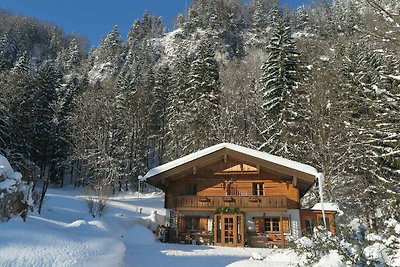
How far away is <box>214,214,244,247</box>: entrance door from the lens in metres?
18.6

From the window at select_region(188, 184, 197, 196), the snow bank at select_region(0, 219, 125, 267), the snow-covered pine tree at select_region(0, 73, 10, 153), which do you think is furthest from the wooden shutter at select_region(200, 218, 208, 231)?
the snow-covered pine tree at select_region(0, 73, 10, 153)

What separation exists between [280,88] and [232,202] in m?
11.3

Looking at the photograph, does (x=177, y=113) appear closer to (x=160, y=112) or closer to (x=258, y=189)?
(x=160, y=112)

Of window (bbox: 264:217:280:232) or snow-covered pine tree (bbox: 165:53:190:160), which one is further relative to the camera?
snow-covered pine tree (bbox: 165:53:190:160)

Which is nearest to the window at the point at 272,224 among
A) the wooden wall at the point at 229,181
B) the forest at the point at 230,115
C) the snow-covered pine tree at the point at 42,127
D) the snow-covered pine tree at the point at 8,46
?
the wooden wall at the point at 229,181

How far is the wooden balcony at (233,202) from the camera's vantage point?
19.2 meters

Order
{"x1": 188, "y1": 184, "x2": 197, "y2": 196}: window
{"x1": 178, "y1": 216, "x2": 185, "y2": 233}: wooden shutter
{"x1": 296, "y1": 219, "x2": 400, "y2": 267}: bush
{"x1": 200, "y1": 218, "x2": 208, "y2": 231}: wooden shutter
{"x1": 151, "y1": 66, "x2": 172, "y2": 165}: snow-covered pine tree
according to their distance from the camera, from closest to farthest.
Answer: {"x1": 296, "y1": 219, "x2": 400, "y2": 267}: bush → {"x1": 178, "y1": 216, "x2": 185, "y2": 233}: wooden shutter → {"x1": 200, "y1": 218, "x2": 208, "y2": 231}: wooden shutter → {"x1": 188, "y1": 184, "x2": 197, "y2": 196}: window → {"x1": 151, "y1": 66, "x2": 172, "y2": 165}: snow-covered pine tree

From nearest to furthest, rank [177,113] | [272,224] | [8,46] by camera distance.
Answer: [272,224]
[177,113]
[8,46]

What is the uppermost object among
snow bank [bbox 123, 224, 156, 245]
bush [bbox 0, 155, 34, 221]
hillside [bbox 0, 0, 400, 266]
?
hillside [bbox 0, 0, 400, 266]

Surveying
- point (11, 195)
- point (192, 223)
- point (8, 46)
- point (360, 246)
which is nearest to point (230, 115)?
point (192, 223)

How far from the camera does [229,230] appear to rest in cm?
1903

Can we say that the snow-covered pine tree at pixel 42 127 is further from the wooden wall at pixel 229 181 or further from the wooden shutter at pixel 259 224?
the wooden shutter at pixel 259 224

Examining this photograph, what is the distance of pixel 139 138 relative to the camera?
123ft

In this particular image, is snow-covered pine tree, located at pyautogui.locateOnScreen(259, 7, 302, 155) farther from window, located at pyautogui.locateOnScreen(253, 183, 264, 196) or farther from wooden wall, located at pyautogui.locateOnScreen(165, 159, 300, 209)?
window, located at pyautogui.locateOnScreen(253, 183, 264, 196)
